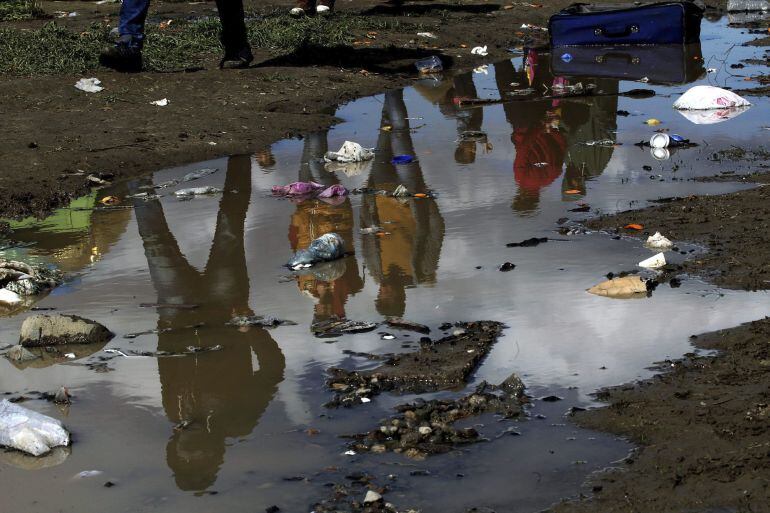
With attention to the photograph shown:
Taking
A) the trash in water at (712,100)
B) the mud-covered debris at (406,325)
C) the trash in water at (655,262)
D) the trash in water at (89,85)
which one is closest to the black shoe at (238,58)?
the trash in water at (89,85)

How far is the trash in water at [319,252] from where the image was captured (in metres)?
5.16

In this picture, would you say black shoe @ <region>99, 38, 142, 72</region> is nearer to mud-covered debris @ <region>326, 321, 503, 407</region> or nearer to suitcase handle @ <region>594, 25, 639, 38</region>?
suitcase handle @ <region>594, 25, 639, 38</region>

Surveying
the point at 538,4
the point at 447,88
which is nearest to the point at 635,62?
the point at 447,88

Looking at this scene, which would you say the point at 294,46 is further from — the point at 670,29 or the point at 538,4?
the point at 538,4

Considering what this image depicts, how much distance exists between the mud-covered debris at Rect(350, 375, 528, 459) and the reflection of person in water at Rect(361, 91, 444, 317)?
0.92m

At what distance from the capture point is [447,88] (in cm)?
1043

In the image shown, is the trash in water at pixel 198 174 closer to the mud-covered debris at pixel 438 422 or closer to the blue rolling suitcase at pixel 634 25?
the mud-covered debris at pixel 438 422

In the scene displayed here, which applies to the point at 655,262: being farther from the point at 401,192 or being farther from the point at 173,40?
the point at 173,40

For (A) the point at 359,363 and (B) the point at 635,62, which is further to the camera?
(B) the point at 635,62

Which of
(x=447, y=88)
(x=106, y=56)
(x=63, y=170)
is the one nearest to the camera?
(x=63, y=170)

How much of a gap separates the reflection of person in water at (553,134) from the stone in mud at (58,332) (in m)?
2.45

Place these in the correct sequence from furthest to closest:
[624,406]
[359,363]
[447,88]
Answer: [447,88], [359,363], [624,406]

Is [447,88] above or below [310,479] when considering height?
below

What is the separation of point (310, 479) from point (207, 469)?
13.1 inches
